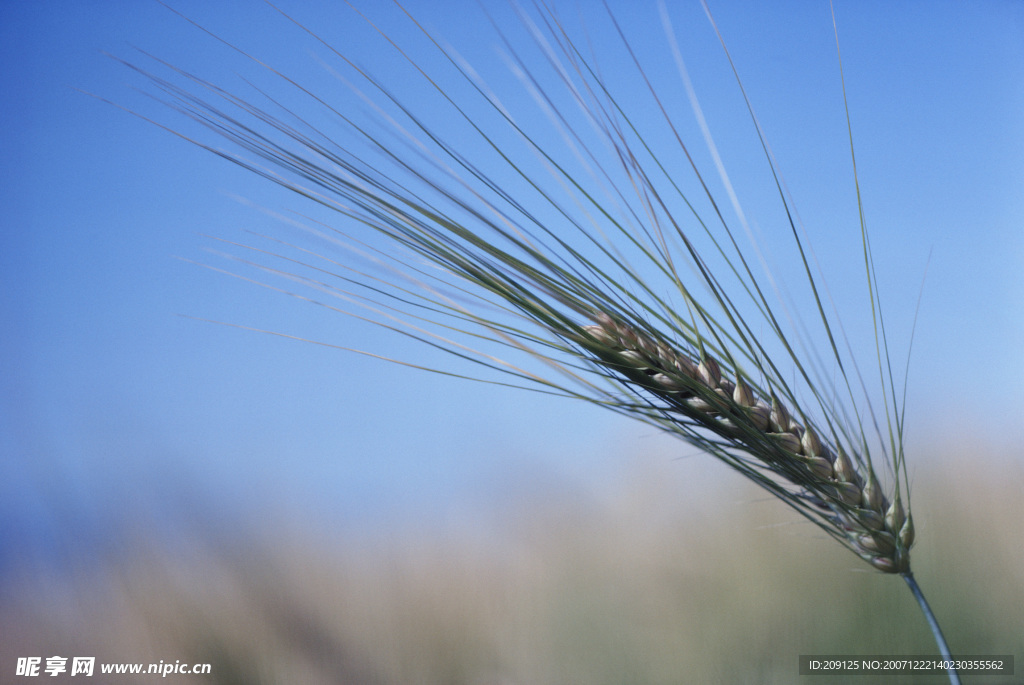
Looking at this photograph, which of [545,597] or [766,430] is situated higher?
[766,430]

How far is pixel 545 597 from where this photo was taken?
2.51ft

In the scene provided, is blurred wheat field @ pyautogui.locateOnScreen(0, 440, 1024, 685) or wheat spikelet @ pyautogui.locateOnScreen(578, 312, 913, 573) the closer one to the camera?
wheat spikelet @ pyautogui.locateOnScreen(578, 312, 913, 573)

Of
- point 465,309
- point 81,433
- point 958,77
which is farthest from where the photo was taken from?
point 958,77

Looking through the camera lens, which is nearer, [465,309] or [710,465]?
[465,309]

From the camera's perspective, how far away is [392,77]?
0.76 m

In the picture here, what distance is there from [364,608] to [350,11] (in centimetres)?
86

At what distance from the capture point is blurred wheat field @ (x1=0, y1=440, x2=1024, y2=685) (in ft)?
2.38

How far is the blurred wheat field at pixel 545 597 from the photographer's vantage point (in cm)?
73

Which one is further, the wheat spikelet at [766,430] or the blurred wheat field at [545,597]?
the blurred wheat field at [545,597]

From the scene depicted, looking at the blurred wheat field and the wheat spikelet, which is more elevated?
the wheat spikelet

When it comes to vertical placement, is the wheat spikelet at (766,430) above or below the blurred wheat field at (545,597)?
above

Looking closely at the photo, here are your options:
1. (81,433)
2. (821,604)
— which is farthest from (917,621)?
(81,433)

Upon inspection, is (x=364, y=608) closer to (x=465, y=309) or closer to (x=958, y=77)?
(x=465, y=309)

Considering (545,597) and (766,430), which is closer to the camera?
(766,430)
